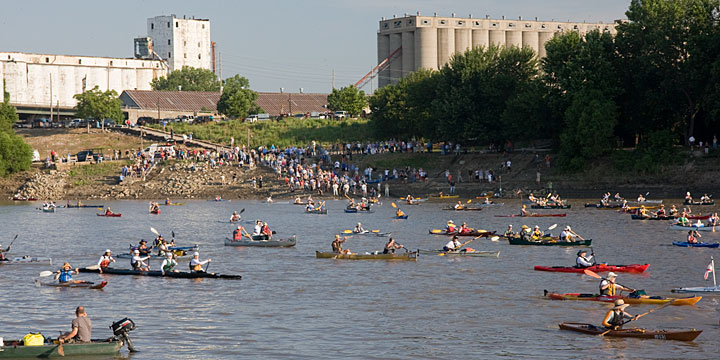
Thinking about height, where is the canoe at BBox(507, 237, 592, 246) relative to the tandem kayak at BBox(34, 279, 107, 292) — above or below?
above

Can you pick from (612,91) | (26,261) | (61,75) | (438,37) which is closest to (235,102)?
(438,37)

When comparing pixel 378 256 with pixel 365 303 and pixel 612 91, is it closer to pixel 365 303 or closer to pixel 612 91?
pixel 365 303

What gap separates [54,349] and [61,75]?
16189 cm

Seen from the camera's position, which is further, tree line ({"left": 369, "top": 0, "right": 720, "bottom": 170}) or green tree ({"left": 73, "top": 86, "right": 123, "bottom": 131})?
green tree ({"left": 73, "top": 86, "right": 123, "bottom": 131})

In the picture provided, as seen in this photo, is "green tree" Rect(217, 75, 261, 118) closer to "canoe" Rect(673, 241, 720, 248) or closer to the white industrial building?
the white industrial building

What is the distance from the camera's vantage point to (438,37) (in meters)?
171

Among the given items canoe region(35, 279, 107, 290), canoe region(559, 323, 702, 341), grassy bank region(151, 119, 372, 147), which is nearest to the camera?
canoe region(559, 323, 702, 341)

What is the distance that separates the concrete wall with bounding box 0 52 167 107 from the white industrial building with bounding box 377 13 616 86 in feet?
174

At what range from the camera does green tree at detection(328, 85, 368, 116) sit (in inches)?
6038

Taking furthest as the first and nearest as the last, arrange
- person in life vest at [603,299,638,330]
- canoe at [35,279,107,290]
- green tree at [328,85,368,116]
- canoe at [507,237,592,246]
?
green tree at [328,85,368,116] → canoe at [507,237,592,246] → canoe at [35,279,107,290] → person in life vest at [603,299,638,330]

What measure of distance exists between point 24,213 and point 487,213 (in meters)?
42.9

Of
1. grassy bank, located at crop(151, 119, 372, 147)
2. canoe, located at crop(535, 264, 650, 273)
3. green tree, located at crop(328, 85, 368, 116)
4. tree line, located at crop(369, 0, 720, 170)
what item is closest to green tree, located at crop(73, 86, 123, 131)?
grassy bank, located at crop(151, 119, 372, 147)

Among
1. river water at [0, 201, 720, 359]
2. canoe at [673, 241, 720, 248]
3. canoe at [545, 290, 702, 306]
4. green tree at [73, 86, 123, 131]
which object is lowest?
river water at [0, 201, 720, 359]

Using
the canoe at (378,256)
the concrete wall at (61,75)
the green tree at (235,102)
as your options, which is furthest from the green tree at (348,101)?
the canoe at (378,256)
